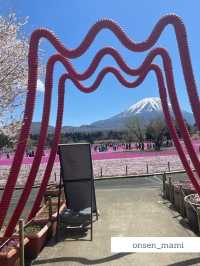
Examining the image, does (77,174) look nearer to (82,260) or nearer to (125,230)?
(125,230)

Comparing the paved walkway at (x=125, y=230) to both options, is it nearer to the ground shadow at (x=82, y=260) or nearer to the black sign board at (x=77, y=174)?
the ground shadow at (x=82, y=260)

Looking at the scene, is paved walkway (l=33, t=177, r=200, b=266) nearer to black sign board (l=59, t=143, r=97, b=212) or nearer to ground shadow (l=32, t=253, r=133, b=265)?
ground shadow (l=32, t=253, r=133, b=265)

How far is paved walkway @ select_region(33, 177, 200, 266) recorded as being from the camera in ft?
32.6

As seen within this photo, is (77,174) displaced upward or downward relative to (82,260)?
upward

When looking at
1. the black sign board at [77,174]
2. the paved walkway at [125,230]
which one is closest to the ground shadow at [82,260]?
the paved walkway at [125,230]

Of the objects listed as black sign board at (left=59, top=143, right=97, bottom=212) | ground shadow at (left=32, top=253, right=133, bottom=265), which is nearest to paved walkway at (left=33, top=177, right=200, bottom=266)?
ground shadow at (left=32, top=253, right=133, bottom=265)

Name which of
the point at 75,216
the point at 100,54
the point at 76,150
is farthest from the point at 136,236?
the point at 100,54

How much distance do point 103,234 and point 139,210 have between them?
435 cm

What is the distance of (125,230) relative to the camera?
1323 cm

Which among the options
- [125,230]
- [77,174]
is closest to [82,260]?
[125,230]

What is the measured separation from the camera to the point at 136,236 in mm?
12414

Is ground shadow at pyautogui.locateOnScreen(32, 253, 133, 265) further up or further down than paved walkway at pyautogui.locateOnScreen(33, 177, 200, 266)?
further down

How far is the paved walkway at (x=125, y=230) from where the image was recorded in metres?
9.94

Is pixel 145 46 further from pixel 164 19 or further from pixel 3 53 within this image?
pixel 3 53
